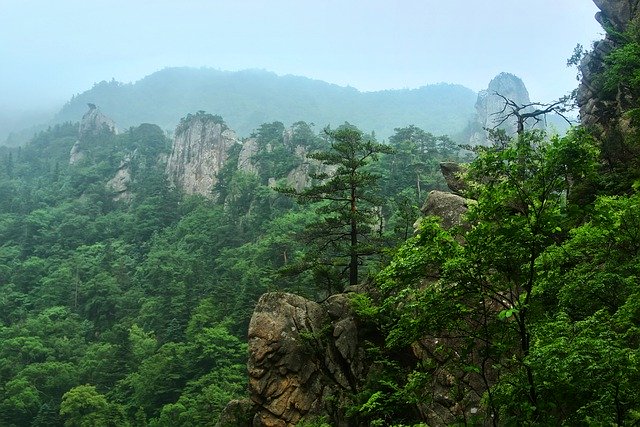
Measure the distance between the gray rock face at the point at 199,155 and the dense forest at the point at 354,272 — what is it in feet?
7.92

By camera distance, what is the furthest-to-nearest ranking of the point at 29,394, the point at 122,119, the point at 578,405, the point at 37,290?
the point at 122,119, the point at 37,290, the point at 29,394, the point at 578,405

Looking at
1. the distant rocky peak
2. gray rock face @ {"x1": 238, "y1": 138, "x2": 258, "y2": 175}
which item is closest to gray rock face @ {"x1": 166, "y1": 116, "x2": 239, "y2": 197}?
gray rock face @ {"x1": 238, "y1": 138, "x2": 258, "y2": 175}

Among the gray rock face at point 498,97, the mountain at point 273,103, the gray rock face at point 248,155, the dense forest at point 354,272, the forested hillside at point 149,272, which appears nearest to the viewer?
the dense forest at point 354,272

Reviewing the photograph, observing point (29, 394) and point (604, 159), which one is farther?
point (29, 394)

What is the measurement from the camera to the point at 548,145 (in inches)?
212

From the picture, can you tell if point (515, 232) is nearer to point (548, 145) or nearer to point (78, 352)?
point (548, 145)

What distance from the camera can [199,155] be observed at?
2815 inches

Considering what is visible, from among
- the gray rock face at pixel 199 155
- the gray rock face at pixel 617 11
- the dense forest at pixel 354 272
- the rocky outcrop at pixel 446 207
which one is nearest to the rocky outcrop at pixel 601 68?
the gray rock face at pixel 617 11

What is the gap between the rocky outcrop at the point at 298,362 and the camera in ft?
47.0

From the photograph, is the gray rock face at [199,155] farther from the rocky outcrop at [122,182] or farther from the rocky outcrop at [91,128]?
the rocky outcrop at [91,128]

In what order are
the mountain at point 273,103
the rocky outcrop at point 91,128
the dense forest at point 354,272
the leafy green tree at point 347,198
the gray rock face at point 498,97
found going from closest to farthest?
the dense forest at point 354,272
the leafy green tree at point 347,198
the gray rock face at point 498,97
the rocky outcrop at point 91,128
the mountain at point 273,103

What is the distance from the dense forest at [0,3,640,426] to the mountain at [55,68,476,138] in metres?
69.2

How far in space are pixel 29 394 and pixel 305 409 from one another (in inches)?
913

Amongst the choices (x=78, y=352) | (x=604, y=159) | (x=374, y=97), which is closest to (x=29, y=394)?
(x=78, y=352)
